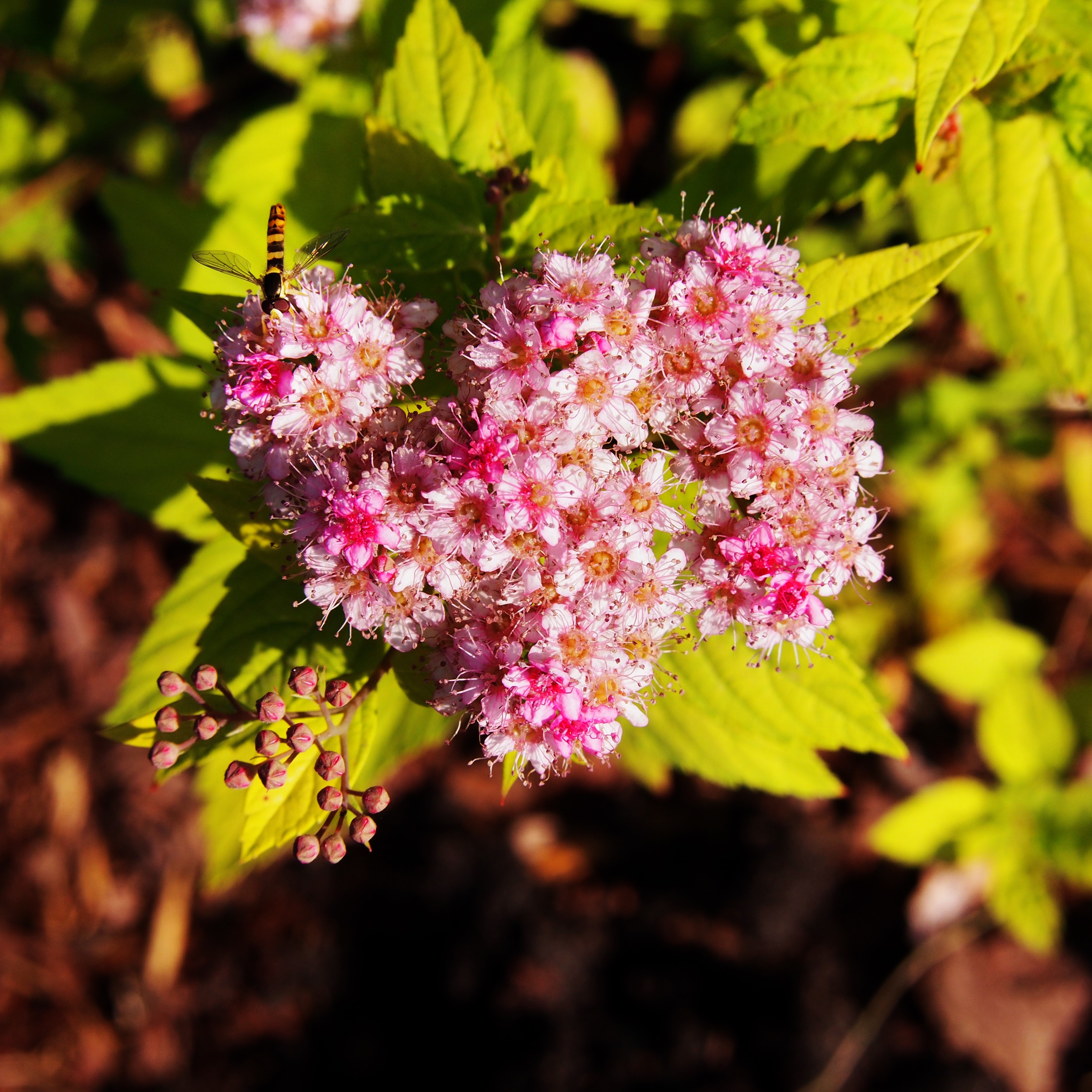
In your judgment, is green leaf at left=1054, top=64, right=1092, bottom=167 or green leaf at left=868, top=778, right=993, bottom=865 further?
green leaf at left=868, top=778, right=993, bottom=865

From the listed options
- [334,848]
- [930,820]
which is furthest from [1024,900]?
[334,848]

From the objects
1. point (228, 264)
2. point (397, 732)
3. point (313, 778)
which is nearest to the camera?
point (313, 778)

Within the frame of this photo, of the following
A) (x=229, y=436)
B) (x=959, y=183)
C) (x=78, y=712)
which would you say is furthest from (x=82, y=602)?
(x=959, y=183)

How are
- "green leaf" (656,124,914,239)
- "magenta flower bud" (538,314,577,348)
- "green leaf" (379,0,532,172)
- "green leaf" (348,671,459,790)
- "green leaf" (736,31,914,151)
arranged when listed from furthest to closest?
"green leaf" (656,124,914,239), "green leaf" (348,671,459,790), "green leaf" (379,0,532,172), "green leaf" (736,31,914,151), "magenta flower bud" (538,314,577,348)

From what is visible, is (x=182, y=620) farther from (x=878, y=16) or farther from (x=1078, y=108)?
(x=1078, y=108)

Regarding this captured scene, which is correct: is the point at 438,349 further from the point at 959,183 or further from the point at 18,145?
the point at 18,145

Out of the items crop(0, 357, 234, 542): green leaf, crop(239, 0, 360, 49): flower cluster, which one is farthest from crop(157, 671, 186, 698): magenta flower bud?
crop(239, 0, 360, 49): flower cluster

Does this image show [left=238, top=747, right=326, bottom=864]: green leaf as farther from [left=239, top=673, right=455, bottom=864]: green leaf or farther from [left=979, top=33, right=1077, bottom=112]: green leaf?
[left=979, top=33, right=1077, bottom=112]: green leaf

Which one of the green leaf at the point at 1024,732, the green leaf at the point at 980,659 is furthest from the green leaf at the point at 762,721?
the green leaf at the point at 1024,732
